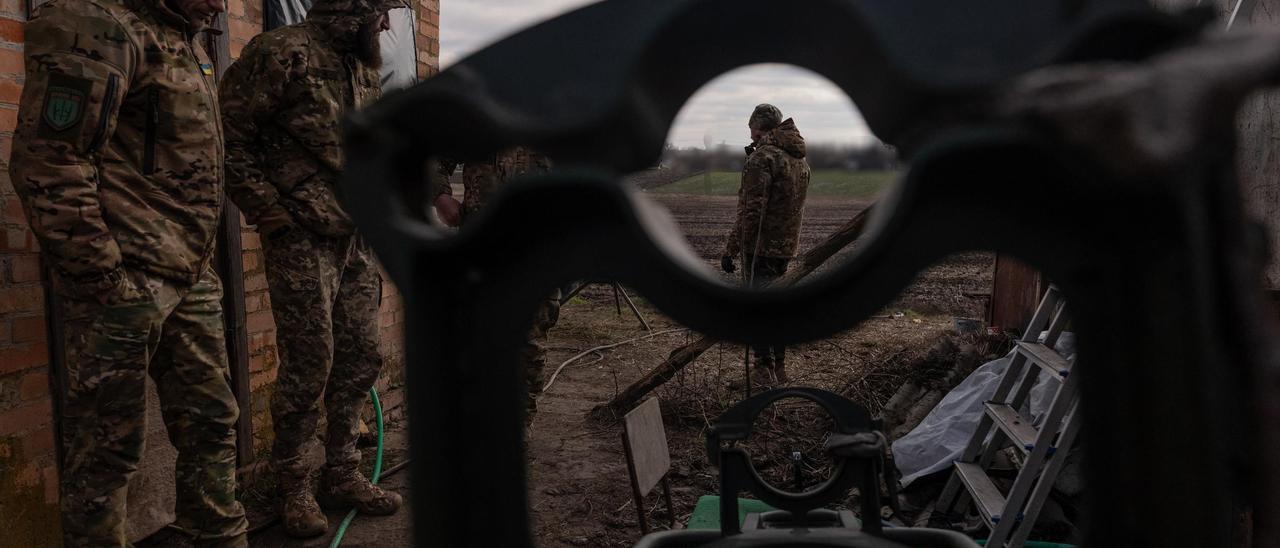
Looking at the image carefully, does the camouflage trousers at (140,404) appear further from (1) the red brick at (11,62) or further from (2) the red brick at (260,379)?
(2) the red brick at (260,379)

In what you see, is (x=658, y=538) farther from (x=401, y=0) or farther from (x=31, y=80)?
(x=401, y=0)

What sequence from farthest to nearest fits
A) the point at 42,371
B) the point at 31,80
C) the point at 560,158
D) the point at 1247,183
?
the point at 1247,183 → the point at 42,371 → the point at 31,80 → the point at 560,158

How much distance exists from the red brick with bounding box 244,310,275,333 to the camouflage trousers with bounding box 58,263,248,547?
0.96 m

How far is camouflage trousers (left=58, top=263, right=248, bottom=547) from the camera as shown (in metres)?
2.27

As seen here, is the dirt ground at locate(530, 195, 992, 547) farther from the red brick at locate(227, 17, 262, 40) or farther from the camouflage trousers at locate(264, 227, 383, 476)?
the red brick at locate(227, 17, 262, 40)

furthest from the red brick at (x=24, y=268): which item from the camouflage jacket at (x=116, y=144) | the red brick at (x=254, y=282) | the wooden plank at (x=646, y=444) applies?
the wooden plank at (x=646, y=444)

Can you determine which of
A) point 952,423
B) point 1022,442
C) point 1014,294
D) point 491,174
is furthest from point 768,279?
point 1022,442

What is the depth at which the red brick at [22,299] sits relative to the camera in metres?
2.46

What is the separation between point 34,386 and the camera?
2.58 metres

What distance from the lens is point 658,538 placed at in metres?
1.29

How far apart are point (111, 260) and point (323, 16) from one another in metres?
1.41

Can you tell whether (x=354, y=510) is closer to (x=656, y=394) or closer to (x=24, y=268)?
(x=24, y=268)

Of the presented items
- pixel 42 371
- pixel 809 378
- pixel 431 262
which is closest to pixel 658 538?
pixel 431 262

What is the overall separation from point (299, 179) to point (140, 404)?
3.51 ft
